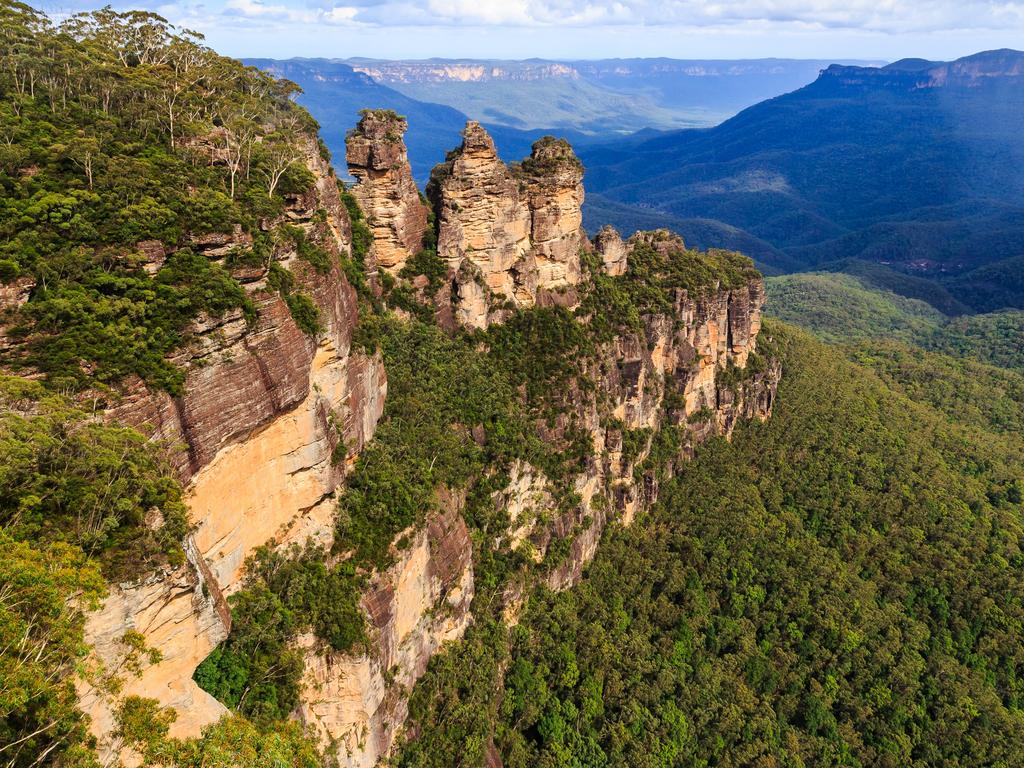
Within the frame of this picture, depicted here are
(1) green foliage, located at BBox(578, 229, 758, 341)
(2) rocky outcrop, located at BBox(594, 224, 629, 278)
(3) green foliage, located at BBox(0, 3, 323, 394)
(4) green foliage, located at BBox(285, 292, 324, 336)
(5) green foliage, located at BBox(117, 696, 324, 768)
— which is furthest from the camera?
(2) rocky outcrop, located at BBox(594, 224, 629, 278)

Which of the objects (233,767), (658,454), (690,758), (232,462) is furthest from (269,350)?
(658,454)

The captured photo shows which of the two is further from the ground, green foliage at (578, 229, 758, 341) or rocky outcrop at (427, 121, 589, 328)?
rocky outcrop at (427, 121, 589, 328)

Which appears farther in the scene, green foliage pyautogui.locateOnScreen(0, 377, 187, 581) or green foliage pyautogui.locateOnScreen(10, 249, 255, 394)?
green foliage pyautogui.locateOnScreen(10, 249, 255, 394)

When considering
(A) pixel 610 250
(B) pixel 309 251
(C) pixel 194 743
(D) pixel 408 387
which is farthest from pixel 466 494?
(A) pixel 610 250

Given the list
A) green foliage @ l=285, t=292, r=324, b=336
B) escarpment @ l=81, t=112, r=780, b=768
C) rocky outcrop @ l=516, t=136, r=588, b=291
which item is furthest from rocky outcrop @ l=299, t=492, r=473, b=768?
rocky outcrop @ l=516, t=136, r=588, b=291

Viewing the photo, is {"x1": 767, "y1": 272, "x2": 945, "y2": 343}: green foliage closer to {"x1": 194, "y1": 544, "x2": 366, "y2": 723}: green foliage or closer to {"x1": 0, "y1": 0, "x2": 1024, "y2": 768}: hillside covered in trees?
{"x1": 0, "y1": 0, "x2": 1024, "y2": 768}: hillside covered in trees

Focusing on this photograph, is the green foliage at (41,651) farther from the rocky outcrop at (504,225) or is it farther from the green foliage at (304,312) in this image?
the rocky outcrop at (504,225)

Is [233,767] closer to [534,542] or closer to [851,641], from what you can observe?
[534,542]
